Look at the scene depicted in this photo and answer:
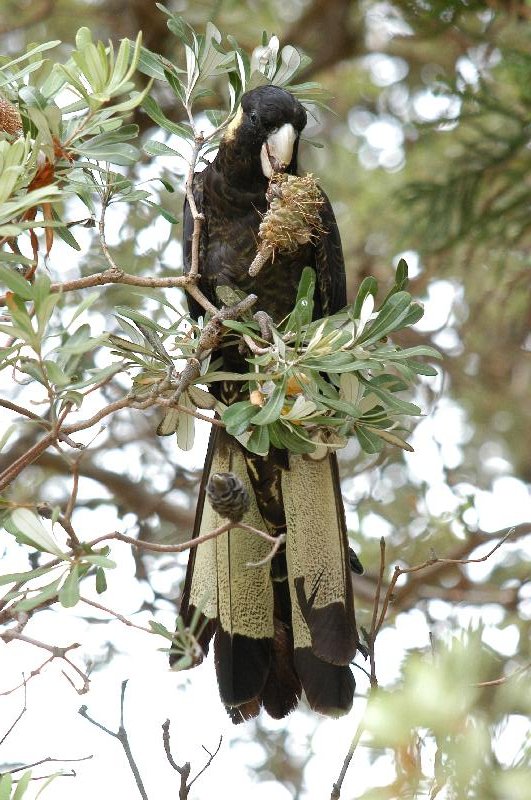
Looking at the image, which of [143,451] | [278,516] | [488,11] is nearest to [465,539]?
[278,516]

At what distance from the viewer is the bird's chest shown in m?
2.91

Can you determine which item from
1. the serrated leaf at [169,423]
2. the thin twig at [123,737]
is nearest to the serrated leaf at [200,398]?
the serrated leaf at [169,423]

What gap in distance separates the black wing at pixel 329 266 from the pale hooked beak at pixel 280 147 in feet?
0.70

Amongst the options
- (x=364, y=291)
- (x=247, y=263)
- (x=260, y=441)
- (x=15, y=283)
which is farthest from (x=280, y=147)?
(x=15, y=283)

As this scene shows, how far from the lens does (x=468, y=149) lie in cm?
373

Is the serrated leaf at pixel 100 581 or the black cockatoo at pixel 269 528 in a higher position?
the black cockatoo at pixel 269 528

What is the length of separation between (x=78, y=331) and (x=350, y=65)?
12.8 feet

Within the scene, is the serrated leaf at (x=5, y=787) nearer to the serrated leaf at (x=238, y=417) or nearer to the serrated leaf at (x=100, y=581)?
the serrated leaf at (x=100, y=581)

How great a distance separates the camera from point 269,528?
2732mm

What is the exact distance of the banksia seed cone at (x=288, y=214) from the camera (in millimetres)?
2150

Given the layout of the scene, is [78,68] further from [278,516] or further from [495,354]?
[495,354]

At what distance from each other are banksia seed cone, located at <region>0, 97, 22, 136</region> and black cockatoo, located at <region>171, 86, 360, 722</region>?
1.02 metres

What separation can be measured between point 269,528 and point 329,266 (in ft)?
2.61

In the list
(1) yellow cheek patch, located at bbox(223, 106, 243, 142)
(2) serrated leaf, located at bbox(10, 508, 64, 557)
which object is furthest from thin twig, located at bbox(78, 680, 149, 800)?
(1) yellow cheek patch, located at bbox(223, 106, 243, 142)
